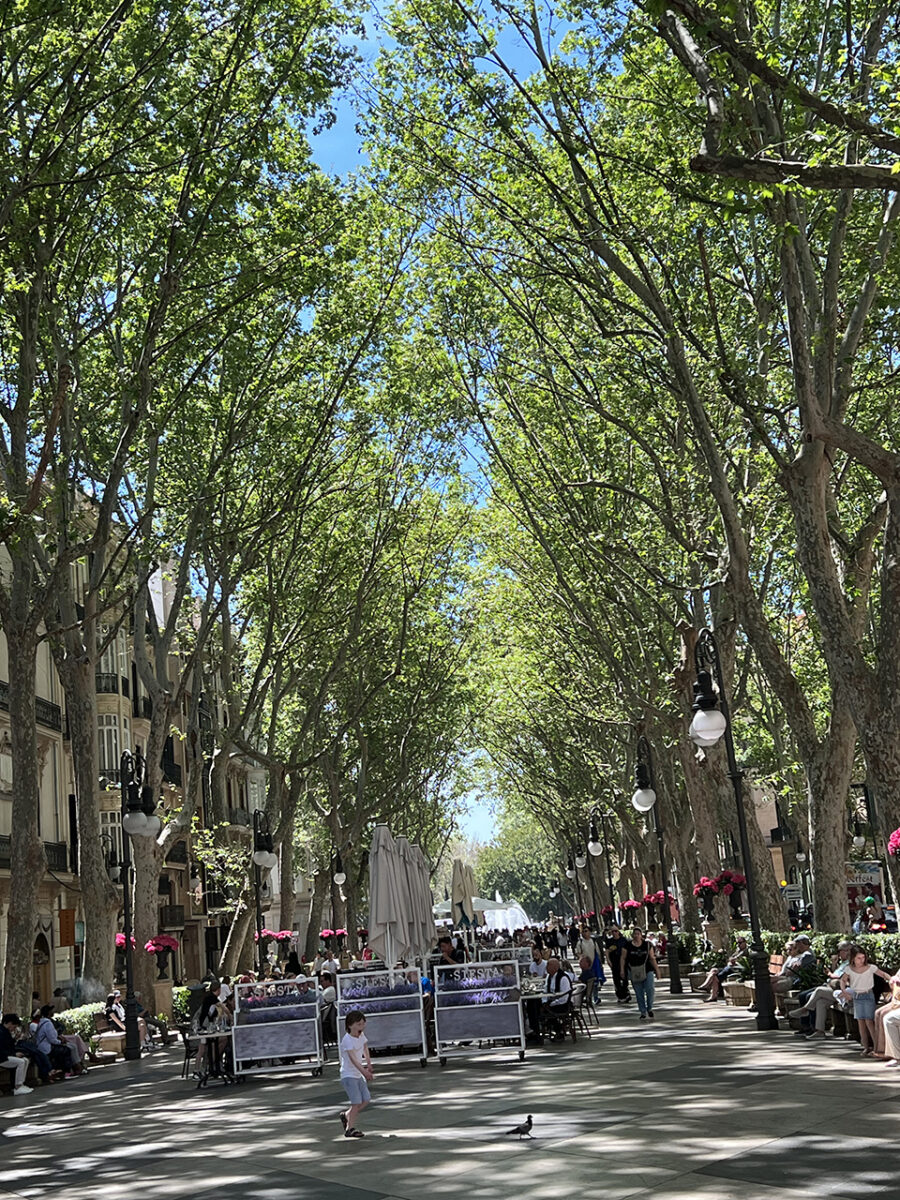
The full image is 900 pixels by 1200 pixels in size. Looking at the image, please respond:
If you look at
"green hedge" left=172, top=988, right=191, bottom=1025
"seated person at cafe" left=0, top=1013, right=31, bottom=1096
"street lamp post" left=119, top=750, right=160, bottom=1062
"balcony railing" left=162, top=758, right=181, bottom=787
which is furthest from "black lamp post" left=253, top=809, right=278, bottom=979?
"balcony railing" left=162, top=758, right=181, bottom=787

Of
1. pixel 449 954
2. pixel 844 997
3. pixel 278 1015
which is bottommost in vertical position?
pixel 844 997

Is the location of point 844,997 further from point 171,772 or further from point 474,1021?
point 171,772

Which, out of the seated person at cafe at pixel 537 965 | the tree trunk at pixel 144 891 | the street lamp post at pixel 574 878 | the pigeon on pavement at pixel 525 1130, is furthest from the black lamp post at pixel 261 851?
the street lamp post at pixel 574 878

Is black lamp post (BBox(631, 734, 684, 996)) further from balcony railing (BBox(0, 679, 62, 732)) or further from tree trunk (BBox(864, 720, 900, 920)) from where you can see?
balcony railing (BBox(0, 679, 62, 732))

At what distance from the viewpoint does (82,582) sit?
1455 inches

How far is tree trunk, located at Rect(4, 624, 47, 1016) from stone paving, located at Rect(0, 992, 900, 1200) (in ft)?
6.56

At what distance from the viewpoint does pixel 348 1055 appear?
10.8m

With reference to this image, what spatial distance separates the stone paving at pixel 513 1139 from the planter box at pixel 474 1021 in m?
0.36

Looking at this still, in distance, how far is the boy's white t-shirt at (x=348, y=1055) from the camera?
422 inches

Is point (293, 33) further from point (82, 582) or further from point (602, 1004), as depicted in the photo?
point (82, 582)

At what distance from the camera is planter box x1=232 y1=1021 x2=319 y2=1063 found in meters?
15.9

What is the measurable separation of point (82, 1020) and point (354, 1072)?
11.2m

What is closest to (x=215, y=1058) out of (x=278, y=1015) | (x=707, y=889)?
(x=278, y=1015)

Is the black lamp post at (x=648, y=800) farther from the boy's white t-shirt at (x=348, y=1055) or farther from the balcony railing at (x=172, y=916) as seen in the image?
the balcony railing at (x=172, y=916)
